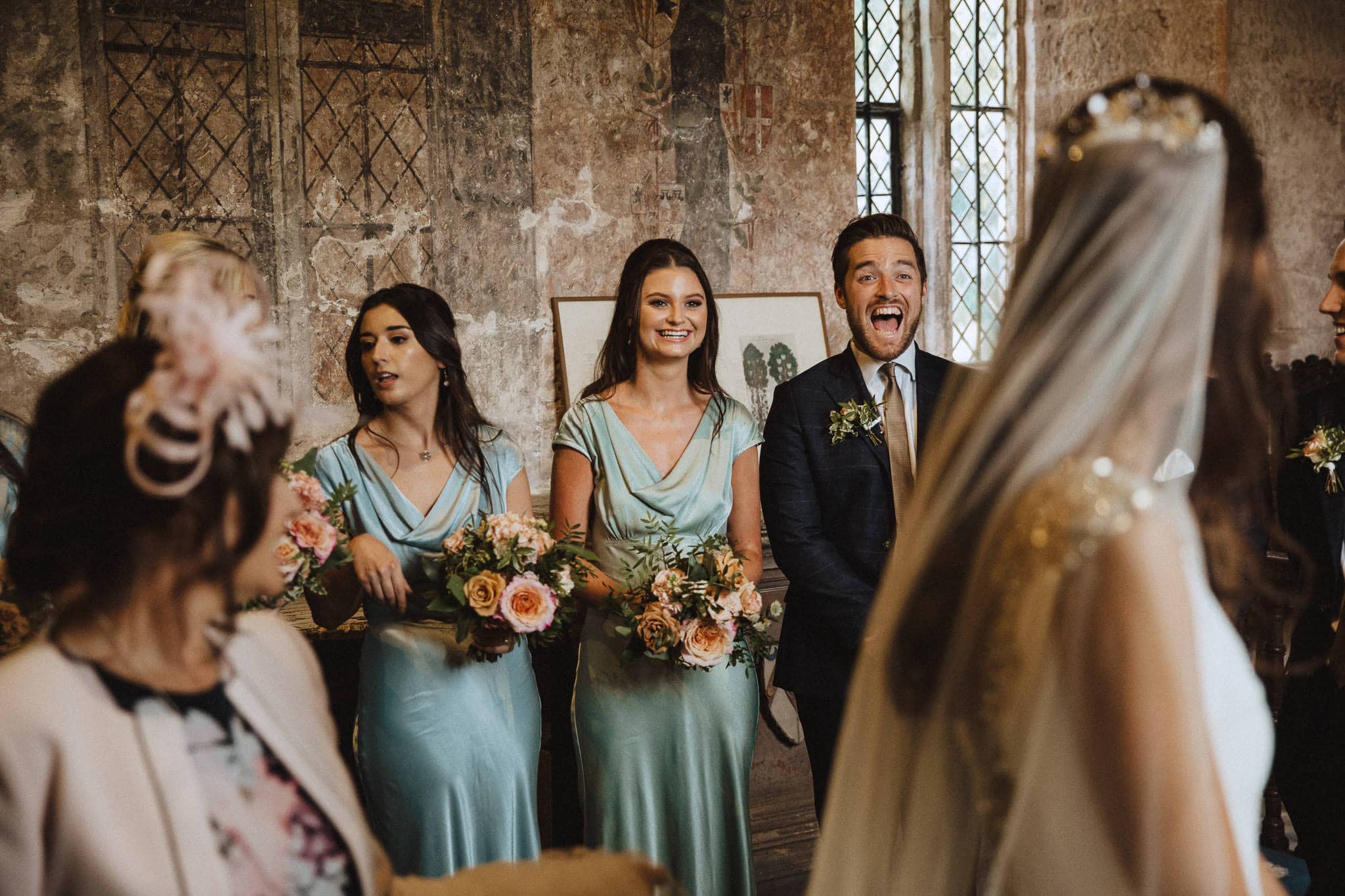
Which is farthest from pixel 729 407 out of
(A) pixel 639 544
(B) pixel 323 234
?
(B) pixel 323 234

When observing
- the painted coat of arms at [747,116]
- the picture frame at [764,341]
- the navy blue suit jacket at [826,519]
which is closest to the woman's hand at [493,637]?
the navy blue suit jacket at [826,519]

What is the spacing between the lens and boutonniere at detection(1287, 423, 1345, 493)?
314cm

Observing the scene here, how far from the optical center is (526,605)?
2.81 metres

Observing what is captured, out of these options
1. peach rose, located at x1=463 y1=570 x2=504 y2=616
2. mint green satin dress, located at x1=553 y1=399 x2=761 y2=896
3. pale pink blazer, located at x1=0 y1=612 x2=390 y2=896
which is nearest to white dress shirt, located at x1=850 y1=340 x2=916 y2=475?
mint green satin dress, located at x1=553 y1=399 x2=761 y2=896

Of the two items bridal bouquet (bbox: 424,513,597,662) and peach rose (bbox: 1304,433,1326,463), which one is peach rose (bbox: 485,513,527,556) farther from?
peach rose (bbox: 1304,433,1326,463)

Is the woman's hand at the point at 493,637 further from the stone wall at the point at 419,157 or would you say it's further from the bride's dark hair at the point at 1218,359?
the stone wall at the point at 419,157

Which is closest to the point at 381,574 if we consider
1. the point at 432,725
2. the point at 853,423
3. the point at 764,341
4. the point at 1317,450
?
the point at 432,725

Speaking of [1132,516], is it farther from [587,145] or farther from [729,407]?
[587,145]

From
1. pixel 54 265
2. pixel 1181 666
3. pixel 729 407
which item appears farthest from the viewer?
pixel 54 265

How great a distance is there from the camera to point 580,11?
6117 mm

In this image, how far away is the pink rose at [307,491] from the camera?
2664 mm

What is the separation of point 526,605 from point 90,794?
151 centimetres

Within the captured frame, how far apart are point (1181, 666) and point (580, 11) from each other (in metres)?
5.63

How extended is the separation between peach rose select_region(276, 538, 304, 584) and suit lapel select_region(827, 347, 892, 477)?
147cm
